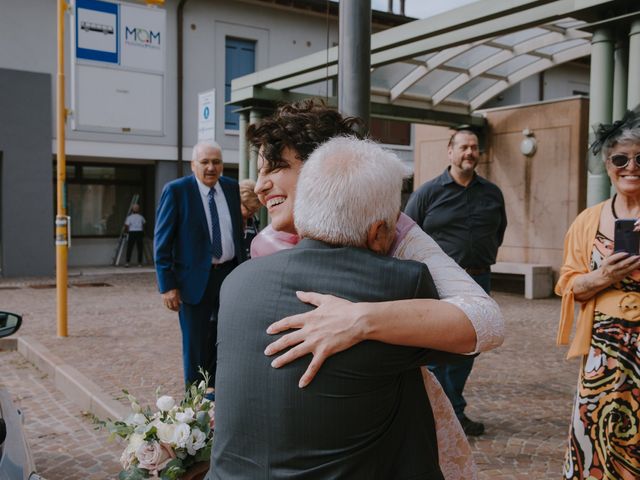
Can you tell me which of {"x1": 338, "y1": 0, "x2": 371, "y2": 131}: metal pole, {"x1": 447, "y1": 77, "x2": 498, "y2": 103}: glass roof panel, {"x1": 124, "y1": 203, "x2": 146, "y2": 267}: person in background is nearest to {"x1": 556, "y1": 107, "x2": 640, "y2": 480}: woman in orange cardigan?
{"x1": 338, "y1": 0, "x2": 371, "y2": 131}: metal pole

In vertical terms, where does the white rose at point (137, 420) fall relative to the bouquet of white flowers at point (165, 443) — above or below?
above

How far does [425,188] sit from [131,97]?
4.98 meters

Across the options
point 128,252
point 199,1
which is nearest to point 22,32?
point 199,1

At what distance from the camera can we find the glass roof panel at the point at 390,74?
11391 mm

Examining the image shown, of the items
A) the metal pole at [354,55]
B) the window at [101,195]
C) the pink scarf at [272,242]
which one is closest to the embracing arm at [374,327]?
the pink scarf at [272,242]

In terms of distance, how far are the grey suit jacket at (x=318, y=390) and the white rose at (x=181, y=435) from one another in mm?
533

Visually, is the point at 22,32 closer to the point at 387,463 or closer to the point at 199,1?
the point at 199,1

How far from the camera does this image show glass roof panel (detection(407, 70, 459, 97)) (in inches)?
475

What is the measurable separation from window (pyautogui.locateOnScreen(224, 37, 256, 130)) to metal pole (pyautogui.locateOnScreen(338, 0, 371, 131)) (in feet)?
53.7

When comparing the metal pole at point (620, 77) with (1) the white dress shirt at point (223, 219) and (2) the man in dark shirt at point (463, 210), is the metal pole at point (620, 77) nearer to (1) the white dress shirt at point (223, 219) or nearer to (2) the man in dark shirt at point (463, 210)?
(2) the man in dark shirt at point (463, 210)

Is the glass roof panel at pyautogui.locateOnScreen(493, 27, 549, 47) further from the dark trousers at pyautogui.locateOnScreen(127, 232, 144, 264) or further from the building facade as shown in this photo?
the dark trousers at pyautogui.locateOnScreen(127, 232, 144, 264)

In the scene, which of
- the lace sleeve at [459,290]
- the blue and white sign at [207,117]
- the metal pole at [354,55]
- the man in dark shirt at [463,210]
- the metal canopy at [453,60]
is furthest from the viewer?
the blue and white sign at [207,117]

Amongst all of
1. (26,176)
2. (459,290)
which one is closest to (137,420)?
(459,290)

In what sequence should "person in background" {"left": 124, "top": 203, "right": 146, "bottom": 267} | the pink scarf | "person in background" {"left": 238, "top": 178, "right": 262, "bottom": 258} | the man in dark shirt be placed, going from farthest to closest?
"person in background" {"left": 124, "top": 203, "right": 146, "bottom": 267}, "person in background" {"left": 238, "top": 178, "right": 262, "bottom": 258}, the man in dark shirt, the pink scarf
